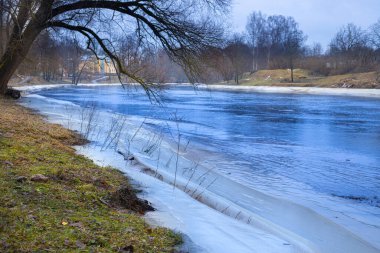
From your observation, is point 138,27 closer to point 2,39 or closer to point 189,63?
point 189,63

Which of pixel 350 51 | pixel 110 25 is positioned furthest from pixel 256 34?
pixel 110 25

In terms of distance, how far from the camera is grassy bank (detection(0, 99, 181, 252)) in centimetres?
390

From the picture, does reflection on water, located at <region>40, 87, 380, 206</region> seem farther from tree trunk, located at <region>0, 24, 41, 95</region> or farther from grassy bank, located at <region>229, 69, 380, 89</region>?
grassy bank, located at <region>229, 69, 380, 89</region>

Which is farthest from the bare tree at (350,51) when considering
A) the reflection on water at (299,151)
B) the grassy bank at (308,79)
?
the reflection on water at (299,151)

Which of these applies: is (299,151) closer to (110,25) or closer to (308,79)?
(110,25)

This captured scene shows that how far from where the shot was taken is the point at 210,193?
7.67 metres

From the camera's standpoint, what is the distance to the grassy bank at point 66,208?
390 centimetres

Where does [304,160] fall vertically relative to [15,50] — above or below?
below

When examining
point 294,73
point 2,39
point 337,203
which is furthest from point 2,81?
point 294,73

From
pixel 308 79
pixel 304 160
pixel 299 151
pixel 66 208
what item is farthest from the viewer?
pixel 308 79

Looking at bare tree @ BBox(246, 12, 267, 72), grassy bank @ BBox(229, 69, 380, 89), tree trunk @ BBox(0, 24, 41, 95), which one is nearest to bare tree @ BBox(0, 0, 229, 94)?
tree trunk @ BBox(0, 24, 41, 95)

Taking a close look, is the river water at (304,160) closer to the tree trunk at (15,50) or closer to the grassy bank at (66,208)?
the grassy bank at (66,208)

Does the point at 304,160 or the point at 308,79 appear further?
the point at 308,79

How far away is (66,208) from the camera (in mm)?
4918
